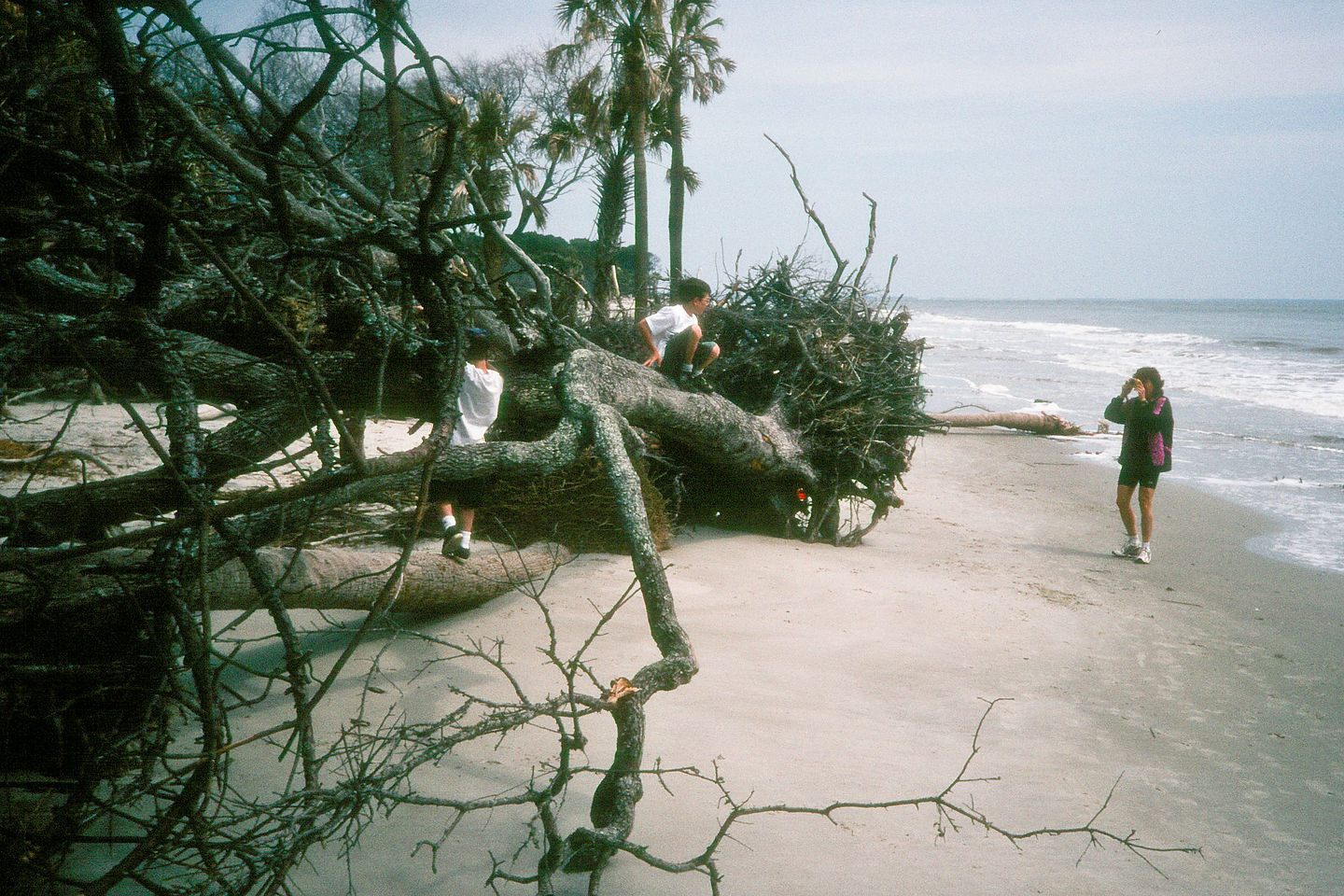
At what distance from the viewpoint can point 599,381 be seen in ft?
15.5

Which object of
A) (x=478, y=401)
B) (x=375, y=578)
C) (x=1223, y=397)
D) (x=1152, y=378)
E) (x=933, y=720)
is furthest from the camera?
(x=1223, y=397)

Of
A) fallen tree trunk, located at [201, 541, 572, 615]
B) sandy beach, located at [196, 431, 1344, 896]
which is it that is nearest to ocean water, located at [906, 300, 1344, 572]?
sandy beach, located at [196, 431, 1344, 896]

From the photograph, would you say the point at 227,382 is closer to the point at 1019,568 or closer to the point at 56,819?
the point at 56,819

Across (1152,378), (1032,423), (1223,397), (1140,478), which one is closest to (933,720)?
(1140,478)

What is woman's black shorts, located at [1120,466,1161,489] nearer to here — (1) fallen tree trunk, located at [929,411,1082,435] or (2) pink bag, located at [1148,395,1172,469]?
(2) pink bag, located at [1148,395,1172,469]

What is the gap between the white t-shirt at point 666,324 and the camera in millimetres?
6551

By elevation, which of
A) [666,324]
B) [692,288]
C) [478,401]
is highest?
[692,288]

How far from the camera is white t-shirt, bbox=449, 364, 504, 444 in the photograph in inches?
201

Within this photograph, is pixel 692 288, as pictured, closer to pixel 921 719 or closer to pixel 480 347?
pixel 480 347

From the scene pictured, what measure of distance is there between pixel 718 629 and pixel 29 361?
136 inches

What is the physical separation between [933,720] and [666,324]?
368 cm

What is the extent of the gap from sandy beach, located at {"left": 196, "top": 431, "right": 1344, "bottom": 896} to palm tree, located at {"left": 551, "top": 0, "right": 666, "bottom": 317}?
13904mm

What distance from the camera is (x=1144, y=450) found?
25.5ft

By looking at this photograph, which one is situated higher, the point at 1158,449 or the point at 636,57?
the point at 636,57
